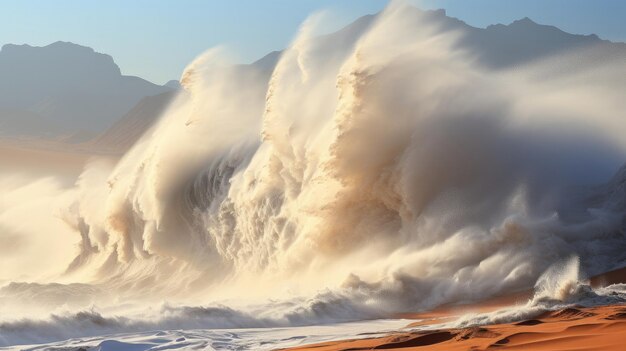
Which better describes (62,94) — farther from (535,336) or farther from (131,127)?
(535,336)

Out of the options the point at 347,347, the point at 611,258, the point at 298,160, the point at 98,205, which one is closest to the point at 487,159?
the point at 611,258

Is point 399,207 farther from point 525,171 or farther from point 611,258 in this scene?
point 611,258

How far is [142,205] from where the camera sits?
2630 cm

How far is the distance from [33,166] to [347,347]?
87.0 m

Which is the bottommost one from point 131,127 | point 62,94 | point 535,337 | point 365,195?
point 535,337

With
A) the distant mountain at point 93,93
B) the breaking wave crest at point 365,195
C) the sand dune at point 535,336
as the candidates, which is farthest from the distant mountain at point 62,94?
the sand dune at point 535,336

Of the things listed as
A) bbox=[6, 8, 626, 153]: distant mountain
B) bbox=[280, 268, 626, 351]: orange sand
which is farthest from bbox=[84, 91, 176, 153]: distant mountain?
bbox=[280, 268, 626, 351]: orange sand

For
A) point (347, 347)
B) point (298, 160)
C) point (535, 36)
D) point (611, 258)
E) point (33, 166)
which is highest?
point (535, 36)

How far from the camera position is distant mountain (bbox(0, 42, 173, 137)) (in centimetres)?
15338

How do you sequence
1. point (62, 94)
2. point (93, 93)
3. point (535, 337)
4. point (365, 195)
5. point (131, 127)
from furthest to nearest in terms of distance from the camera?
1. point (93, 93)
2. point (62, 94)
3. point (131, 127)
4. point (365, 195)
5. point (535, 337)

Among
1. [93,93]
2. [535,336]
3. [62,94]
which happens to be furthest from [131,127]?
[535,336]

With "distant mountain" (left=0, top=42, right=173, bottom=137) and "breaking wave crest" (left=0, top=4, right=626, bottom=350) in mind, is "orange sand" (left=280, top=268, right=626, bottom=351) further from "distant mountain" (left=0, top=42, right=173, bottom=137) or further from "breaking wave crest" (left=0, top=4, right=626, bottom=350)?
"distant mountain" (left=0, top=42, right=173, bottom=137)

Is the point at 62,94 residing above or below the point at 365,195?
above

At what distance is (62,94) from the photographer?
180m
